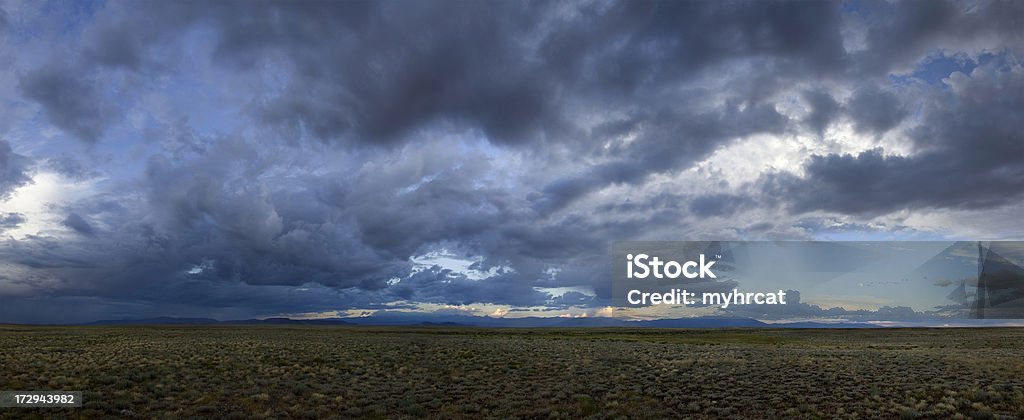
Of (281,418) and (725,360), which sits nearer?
(281,418)

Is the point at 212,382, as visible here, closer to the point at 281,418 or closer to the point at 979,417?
the point at 281,418

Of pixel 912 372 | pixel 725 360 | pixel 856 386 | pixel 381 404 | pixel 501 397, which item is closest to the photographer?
pixel 381 404

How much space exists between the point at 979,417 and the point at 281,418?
26.6m

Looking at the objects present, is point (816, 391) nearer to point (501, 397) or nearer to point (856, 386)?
point (856, 386)

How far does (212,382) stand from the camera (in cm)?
2722

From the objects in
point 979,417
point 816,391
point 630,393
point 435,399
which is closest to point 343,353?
point 435,399

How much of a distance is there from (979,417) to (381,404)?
23.6m

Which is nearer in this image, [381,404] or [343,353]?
[381,404]

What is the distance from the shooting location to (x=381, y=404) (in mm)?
22734

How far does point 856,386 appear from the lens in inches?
1049

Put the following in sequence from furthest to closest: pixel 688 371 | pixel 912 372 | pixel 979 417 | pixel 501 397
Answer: pixel 688 371, pixel 912 372, pixel 501 397, pixel 979 417

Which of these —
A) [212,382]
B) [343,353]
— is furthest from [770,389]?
[343,353]

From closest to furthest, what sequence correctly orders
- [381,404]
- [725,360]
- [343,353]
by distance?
[381,404] → [725,360] → [343,353]

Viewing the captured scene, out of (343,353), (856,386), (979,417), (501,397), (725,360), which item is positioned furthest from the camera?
(343,353)
